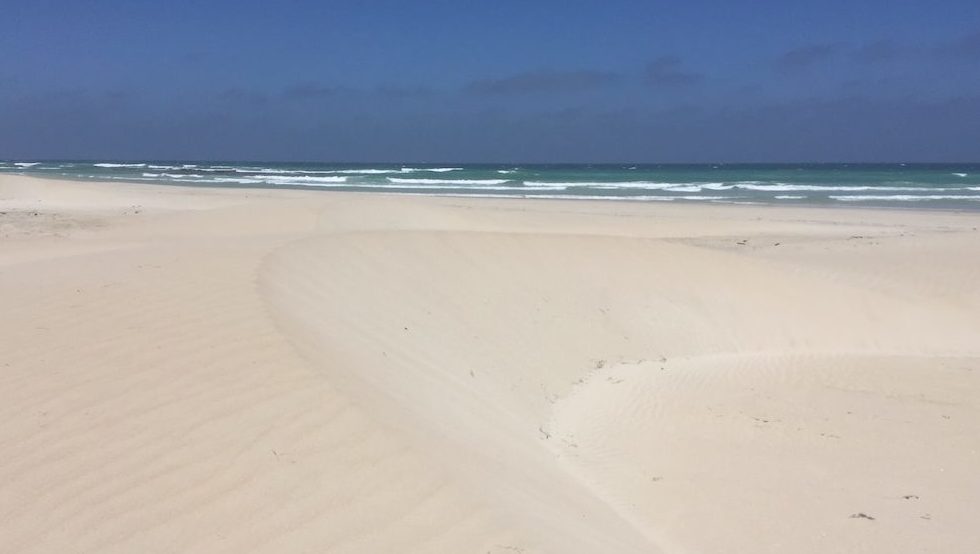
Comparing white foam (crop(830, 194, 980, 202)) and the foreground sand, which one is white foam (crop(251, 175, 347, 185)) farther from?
the foreground sand

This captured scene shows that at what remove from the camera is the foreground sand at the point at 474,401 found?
11.8 ft

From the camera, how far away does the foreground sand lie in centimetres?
360

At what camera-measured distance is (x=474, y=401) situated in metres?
6.04

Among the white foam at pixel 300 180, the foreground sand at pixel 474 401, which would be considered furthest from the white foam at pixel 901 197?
the white foam at pixel 300 180

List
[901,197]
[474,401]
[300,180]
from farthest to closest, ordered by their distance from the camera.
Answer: [300,180] < [901,197] < [474,401]

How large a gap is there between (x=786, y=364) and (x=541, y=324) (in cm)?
267

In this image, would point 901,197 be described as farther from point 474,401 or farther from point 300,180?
point 300,180

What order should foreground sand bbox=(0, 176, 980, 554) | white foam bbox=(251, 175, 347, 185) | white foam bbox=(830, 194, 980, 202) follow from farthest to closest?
white foam bbox=(251, 175, 347, 185), white foam bbox=(830, 194, 980, 202), foreground sand bbox=(0, 176, 980, 554)

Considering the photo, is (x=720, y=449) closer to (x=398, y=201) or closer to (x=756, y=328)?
(x=756, y=328)

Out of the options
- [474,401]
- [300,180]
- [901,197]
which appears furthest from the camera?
[300,180]

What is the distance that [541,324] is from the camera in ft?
29.5

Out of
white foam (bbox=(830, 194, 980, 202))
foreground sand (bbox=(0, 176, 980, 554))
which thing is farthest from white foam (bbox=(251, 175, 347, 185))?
foreground sand (bbox=(0, 176, 980, 554))

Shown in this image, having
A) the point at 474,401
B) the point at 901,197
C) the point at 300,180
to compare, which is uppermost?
the point at 474,401

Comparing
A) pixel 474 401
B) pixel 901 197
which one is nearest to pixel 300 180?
pixel 901 197
